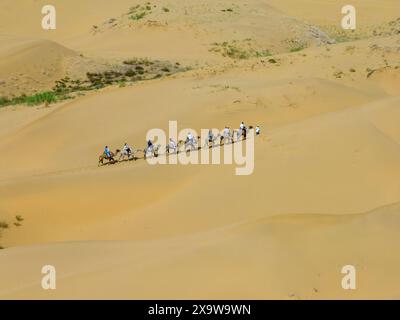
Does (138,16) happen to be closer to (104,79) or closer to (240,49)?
(240,49)

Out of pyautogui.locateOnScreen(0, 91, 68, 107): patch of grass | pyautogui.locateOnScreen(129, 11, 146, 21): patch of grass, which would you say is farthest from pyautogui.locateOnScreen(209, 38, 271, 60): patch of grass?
pyautogui.locateOnScreen(0, 91, 68, 107): patch of grass

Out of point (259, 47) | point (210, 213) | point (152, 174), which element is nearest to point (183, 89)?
point (152, 174)

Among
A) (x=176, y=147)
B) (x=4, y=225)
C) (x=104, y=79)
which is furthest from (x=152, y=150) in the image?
(x=104, y=79)

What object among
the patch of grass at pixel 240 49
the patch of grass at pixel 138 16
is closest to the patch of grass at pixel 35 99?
the patch of grass at pixel 240 49

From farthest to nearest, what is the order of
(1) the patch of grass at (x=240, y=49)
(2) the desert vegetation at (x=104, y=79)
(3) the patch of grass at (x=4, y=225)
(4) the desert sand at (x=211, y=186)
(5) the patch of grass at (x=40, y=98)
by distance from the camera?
(1) the patch of grass at (x=240, y=49)
(2) the desert vegetation at (x=104, y=79)
(5) the patch of grass at (x=40, y=98)
(3) the patch of grass at (x=4, y=225)
(4) the desert sand at (x=211, y=186)

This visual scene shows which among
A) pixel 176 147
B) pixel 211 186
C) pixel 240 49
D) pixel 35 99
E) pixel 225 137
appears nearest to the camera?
pixel 211 186

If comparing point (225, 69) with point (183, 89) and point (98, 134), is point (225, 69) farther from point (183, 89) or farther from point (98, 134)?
point (98, 134)

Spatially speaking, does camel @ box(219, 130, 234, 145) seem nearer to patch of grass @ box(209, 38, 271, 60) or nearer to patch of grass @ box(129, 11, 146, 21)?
patch of grass @ box(209, 38, 271, 60)

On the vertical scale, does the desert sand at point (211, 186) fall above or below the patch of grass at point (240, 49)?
below

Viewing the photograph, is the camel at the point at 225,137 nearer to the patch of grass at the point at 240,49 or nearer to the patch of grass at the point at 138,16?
the patch of grass at the point at 240,49
